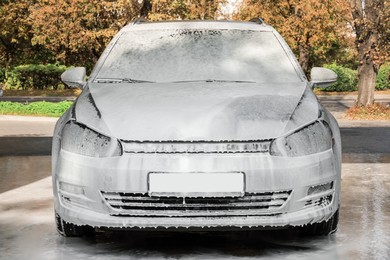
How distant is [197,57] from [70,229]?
1.77 meters

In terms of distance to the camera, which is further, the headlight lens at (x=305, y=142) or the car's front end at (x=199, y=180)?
the headlight lens at (x=305, y=142)

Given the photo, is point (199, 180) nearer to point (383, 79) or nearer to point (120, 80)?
point (120, 80)

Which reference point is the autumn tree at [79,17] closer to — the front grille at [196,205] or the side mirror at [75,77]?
the side mirror at [75,77]

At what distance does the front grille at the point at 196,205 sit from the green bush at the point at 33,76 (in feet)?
143

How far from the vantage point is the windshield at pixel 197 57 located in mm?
6668

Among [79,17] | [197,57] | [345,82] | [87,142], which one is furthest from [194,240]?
[345,82]

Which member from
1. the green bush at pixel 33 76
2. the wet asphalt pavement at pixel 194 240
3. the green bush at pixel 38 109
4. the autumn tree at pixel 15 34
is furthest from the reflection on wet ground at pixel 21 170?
the green bush at pixel 33 76

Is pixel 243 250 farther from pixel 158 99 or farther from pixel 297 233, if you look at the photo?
pixel 158 99

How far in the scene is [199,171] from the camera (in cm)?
543

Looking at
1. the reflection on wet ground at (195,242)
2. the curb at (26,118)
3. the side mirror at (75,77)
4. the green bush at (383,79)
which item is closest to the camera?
the reflection on wet ground at (195,242)

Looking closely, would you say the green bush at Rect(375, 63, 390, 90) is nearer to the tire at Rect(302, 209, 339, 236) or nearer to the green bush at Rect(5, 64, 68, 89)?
the green bush at Rect(5, 64, 68, 89)

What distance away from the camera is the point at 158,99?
19.7 ft

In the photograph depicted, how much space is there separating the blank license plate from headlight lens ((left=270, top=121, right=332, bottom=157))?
34 centimetres

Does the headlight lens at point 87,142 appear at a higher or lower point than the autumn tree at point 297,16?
higher
